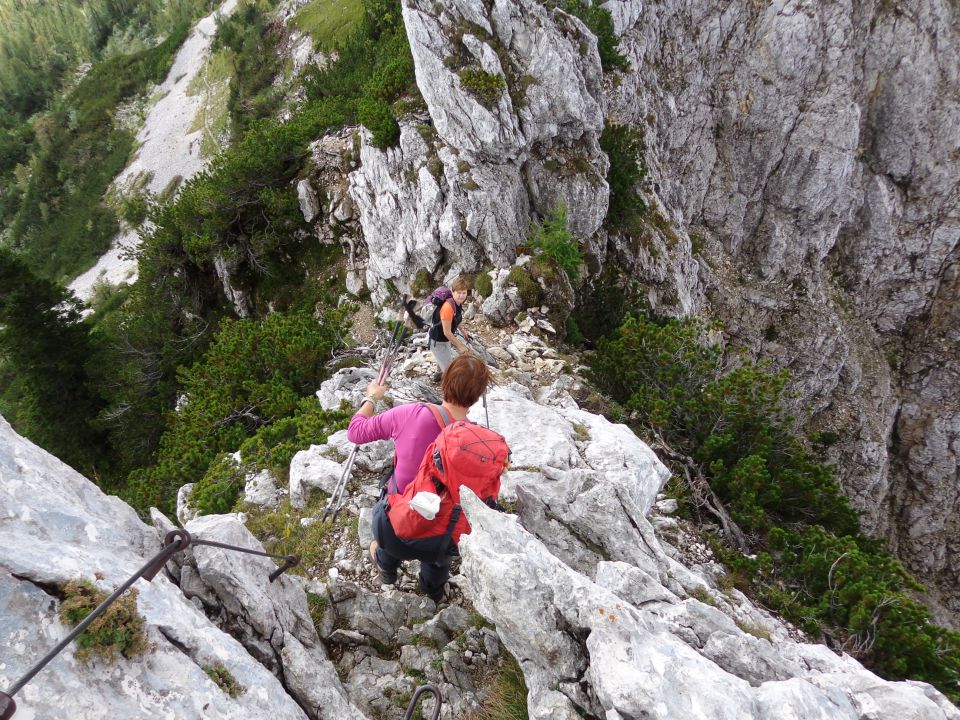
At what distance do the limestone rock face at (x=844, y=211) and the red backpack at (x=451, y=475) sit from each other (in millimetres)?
26750

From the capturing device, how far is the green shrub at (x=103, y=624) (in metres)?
2.91

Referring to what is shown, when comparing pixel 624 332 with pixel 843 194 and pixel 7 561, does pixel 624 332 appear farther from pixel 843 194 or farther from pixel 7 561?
pixel 843 194

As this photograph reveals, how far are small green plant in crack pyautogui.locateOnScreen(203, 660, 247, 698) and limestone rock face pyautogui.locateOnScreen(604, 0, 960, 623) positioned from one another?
1113 inches

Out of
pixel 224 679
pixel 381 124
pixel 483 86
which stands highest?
pixel 483 86

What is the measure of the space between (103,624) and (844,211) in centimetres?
3988

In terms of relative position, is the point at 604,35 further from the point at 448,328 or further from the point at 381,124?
the point at 448,328

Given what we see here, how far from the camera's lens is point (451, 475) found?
379 centimetres

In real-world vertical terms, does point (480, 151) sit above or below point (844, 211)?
above

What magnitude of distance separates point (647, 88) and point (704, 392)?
20347 mm

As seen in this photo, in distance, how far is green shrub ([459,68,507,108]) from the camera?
14.3 meters

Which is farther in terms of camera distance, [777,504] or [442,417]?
[777,504]

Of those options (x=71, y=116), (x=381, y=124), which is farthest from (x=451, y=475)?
(x=71, y=116)

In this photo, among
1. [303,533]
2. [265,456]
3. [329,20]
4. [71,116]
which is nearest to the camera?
[303,533]

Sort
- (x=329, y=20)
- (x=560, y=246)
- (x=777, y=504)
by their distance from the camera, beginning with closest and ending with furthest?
(x=777, y=504), (x=560, y=246), (x=329, y=20)
